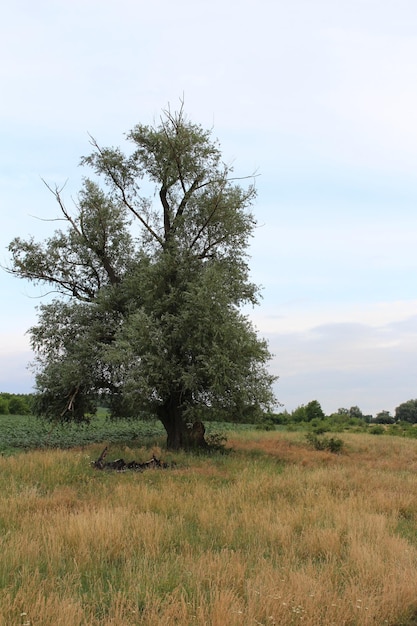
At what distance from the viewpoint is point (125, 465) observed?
1761 cm

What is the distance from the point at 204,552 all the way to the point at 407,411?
100 meters

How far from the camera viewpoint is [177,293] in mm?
22031

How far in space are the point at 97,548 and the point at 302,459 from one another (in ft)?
51.9

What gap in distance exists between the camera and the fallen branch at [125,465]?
17.0m

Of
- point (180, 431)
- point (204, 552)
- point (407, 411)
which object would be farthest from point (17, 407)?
point (407, 411)

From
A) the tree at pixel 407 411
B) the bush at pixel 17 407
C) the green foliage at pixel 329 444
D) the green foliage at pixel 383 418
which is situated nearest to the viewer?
the green foliage at pixel 329 444

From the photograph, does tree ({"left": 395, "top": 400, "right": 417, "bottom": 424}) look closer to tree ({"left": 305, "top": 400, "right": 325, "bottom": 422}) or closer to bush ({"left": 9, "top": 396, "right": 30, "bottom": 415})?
tree ({"left": 305, "top": 400, "right": 325, "bottom": 422})

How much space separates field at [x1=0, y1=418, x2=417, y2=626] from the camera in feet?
18.7

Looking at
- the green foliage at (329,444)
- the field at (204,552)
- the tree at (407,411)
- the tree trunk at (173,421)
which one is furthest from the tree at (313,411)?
the field at (204,552)

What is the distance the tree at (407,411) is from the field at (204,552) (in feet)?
296

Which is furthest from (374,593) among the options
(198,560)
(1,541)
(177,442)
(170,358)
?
(177,442)

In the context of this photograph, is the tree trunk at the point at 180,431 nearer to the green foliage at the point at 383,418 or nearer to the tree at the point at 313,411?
the tree at the point at 313,411

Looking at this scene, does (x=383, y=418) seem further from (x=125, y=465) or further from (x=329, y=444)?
(x=125, y=465)

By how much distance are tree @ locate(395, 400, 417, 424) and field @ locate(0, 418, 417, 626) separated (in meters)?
90.1
